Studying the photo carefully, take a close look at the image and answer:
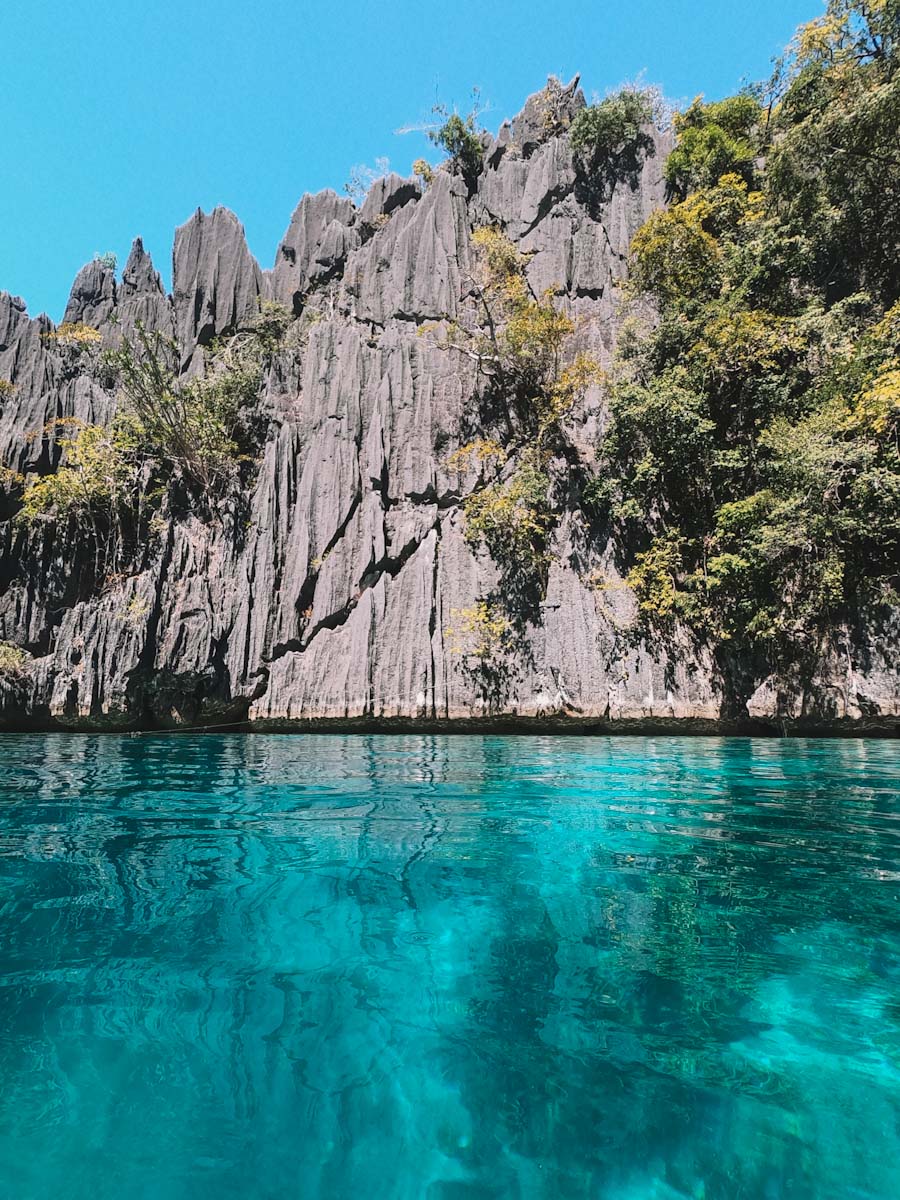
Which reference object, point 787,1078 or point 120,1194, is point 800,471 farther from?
point 120,1194

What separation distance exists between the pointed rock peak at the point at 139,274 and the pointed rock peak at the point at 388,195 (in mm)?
9778

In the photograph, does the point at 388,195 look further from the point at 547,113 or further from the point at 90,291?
the point at 90,291

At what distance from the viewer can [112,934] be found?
108 inches

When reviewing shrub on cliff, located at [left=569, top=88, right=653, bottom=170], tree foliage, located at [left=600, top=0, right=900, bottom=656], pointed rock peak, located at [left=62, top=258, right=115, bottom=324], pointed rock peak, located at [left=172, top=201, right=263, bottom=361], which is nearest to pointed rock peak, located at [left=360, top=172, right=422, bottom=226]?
pointed rock peak, located at [left=172, top=201, right=263, bottom=361]

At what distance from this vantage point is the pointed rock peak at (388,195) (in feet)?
73.4

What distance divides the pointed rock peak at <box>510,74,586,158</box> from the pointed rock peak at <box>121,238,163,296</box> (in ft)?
51.5

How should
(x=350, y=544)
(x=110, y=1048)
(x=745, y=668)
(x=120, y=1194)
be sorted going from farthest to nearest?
1. (x=350, y=544)
2. (x=745, y=668)
3. (x=110, y=1048)
4. (x=120, y=1194)

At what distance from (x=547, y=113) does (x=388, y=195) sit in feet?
→ 20.3

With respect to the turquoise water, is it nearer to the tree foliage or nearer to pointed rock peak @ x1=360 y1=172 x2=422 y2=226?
the tree foliage

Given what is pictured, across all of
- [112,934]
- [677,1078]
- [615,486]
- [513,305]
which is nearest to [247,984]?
[112,934]

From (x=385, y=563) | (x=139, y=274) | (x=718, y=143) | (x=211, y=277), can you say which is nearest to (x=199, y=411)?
(x=385, y=563)

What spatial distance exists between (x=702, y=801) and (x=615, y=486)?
421 inches

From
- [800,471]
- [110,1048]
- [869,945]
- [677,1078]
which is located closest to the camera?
[677,1078]

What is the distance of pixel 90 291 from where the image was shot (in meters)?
26.2
